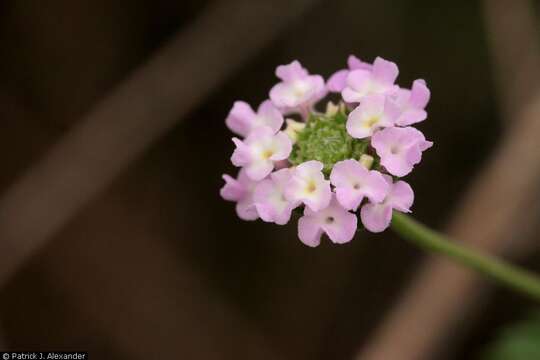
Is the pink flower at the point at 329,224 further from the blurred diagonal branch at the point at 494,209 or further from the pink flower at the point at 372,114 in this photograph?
the blurred diagonal branch at the point at 494,209

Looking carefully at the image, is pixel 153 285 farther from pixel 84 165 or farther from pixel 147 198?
pixel 84 165

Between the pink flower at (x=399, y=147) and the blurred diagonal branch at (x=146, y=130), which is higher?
the blurred diagonal branch at (x=146, y=130)

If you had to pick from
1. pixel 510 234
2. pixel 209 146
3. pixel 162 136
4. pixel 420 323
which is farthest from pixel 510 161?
pixel 162 136

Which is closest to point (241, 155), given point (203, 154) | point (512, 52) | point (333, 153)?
point (333, 153)

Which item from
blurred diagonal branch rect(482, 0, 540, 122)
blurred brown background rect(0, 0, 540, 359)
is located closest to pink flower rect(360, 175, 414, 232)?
blurred brown background rect(0, 0, 540, 359)

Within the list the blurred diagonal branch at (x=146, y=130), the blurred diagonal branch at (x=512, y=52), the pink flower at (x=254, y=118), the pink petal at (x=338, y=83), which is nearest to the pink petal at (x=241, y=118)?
the pink flower at (x=254, y=118)

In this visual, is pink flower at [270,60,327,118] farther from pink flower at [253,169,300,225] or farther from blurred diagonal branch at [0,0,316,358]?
blurred diagonal branch at [0,0,316,358]
